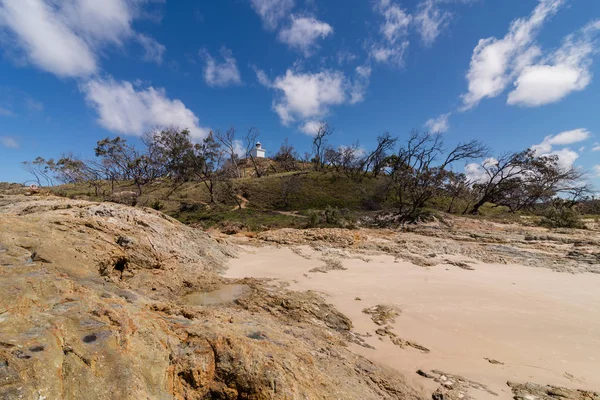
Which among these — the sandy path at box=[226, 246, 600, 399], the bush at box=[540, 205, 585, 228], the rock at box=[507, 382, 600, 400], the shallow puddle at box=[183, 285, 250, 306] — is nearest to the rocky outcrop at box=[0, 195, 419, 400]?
the shallow puddle at box=[183, 285, 250, 306]

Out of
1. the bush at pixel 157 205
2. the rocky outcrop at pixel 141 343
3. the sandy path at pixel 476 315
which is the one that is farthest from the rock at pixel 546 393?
the bush at pixel 157 205

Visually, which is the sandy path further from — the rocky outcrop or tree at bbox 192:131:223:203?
tree at bbox 192:131:223:203

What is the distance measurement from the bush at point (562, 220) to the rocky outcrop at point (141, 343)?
812 inches

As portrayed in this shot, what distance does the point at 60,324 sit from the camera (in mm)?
2221

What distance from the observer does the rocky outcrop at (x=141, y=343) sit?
183cm

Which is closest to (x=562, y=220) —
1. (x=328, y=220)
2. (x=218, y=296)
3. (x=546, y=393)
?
(x=328, y=220)

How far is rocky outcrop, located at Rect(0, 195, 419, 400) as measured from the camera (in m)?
1.83

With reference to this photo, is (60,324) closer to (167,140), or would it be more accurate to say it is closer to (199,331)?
(199,331)

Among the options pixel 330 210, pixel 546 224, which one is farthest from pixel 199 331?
pixel 546 224

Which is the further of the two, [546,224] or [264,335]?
[546,224]

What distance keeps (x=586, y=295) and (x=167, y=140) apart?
118ft

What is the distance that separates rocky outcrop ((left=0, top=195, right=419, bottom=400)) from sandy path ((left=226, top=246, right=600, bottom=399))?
3.50ft

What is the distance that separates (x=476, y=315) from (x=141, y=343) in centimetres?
620

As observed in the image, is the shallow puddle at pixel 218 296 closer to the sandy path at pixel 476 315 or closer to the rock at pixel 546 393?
the sandy path at pixel 476 315
